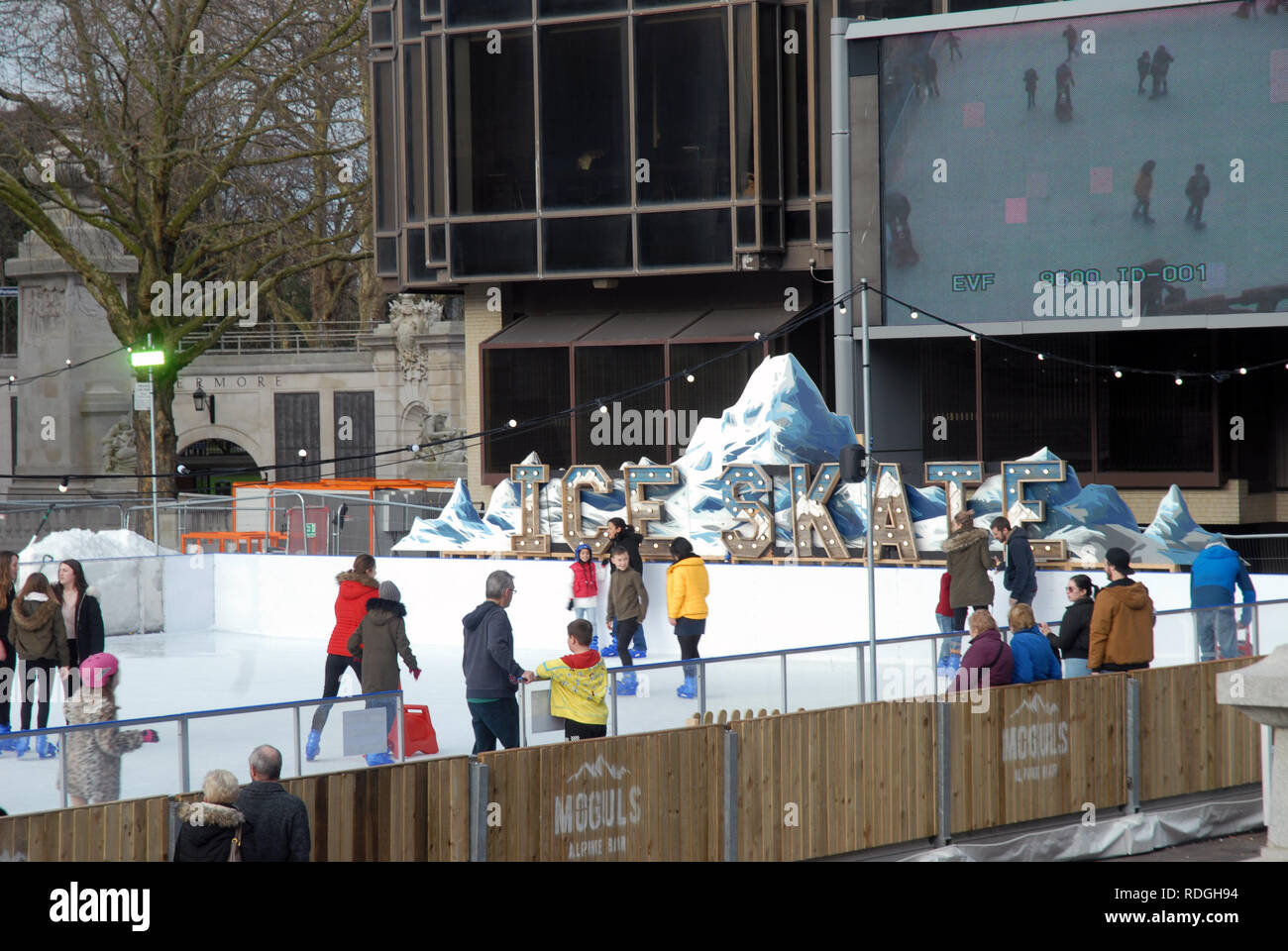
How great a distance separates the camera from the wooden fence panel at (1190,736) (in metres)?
12.2

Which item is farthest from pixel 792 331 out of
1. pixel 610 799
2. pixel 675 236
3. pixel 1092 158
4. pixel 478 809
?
pixel 478 809

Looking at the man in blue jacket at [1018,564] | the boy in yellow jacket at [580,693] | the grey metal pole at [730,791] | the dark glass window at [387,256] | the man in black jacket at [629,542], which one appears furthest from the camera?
the dark glass window at [387,256]

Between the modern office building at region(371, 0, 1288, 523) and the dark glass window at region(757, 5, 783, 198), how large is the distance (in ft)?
0.12

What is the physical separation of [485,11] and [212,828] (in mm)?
24508

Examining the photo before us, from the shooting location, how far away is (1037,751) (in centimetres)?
1151

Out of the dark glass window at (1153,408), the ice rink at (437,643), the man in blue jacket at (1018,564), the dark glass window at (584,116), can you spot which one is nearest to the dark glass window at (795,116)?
the dark glass window at (584,116)

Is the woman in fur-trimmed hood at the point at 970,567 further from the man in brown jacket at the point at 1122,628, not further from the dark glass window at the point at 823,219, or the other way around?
the dark glass window at the point at 823,219

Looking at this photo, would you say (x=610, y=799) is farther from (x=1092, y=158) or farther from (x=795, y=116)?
(x=795, y=116)

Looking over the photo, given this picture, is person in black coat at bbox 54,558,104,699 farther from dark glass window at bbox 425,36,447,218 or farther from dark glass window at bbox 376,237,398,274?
dark glass window at bbox 376,237,398,274

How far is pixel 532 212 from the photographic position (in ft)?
99.2

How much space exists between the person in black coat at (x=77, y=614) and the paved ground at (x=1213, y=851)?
308 inches

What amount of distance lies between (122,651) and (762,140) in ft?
43.2

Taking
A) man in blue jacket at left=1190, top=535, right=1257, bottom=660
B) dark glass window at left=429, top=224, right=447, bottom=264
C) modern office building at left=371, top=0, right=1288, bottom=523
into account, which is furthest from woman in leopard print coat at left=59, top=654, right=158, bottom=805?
dark glass window at left=429, top=224, right=447, bottom=264
